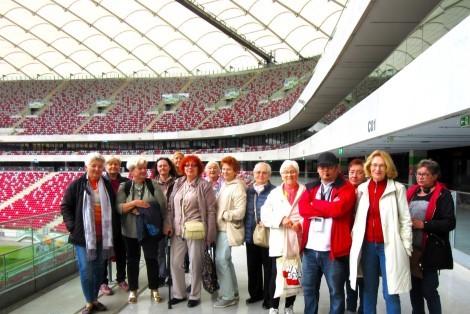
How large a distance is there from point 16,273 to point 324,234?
434 centimetres

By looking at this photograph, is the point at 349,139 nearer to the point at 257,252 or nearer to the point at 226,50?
the point at 257,252

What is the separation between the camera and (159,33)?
42281 millimetres

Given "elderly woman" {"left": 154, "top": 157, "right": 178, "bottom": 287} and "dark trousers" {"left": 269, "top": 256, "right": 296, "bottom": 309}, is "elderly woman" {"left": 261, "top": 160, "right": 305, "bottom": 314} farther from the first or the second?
"elderly woman" {"left": 154, "top": 157, "right": 178, "bottom": 287}

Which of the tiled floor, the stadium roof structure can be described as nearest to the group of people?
the tiled floor

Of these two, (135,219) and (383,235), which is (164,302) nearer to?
(135,219)

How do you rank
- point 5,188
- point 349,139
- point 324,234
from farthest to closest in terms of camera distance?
point 5,188 → point 349,139 → point 324,234

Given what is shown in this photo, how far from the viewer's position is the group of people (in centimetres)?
364

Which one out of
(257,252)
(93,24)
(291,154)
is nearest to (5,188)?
(93,24)

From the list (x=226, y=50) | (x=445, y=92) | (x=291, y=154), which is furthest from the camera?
(x=226, y=50)

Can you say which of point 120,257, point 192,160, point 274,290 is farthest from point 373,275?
point 120,257

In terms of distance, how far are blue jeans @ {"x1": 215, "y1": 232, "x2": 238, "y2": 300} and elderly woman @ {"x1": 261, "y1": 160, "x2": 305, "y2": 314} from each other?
677mm

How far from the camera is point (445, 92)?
5043 millimetres

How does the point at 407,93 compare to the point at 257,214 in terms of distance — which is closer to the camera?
the point at 257,214

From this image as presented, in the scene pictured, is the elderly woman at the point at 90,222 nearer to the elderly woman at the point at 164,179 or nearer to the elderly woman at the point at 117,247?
the elderly woman at the point at 117,247
